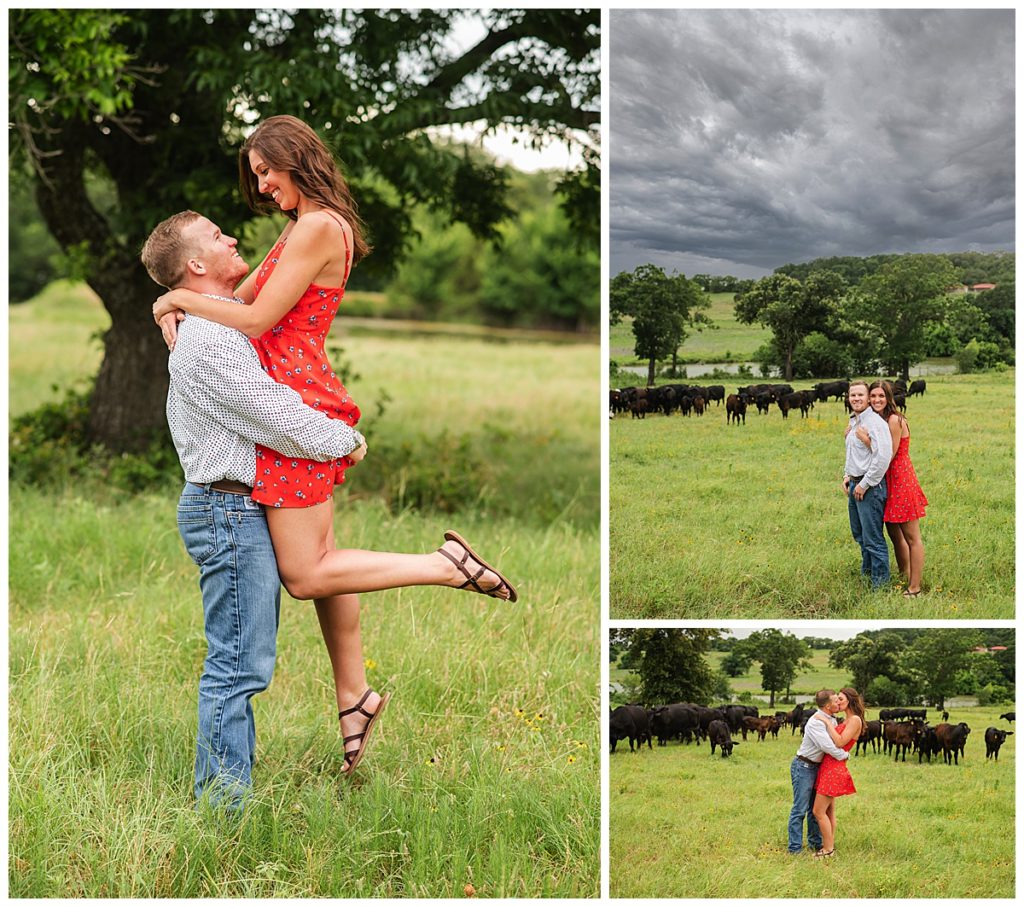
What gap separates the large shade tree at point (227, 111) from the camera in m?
6.11

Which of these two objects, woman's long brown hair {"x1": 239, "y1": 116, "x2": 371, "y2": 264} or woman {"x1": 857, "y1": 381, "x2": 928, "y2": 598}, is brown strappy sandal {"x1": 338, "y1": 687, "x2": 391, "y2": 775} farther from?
woman {"x1": 857, "y1": 381, "x2": 928, "y2": 598}

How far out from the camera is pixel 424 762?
3486mm

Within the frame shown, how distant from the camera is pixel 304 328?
3027mm

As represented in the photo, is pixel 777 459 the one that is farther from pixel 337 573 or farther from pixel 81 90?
pixel 81 90

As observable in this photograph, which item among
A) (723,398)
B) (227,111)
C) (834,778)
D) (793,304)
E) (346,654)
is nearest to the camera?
(834,778)

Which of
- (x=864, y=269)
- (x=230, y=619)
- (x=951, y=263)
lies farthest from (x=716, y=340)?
(x=230, y=619)

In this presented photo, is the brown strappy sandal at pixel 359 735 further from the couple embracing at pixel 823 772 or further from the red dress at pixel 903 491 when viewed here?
the red dress at pixel 903 491

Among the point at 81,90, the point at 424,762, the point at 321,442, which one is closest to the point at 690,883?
the point at 424,762

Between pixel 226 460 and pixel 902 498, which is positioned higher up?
pixel 226 460

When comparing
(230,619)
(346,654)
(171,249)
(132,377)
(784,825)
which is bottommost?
(784,825)

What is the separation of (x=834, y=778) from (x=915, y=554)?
2.53 ft

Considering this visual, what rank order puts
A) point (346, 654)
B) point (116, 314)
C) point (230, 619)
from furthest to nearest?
point (116, 314) → point (346, 654) → point (230, 619)

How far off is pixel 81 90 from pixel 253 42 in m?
1.31

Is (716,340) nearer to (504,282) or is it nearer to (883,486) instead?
(883,486)
